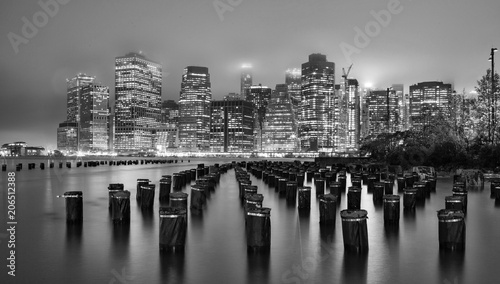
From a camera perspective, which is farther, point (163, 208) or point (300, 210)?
point (300, 210)

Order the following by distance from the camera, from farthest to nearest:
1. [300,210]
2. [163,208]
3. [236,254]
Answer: [300,210]
[163,208]
[236,254]

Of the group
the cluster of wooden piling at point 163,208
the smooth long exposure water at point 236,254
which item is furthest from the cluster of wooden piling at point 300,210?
the smooth long exposure water at point 236,254

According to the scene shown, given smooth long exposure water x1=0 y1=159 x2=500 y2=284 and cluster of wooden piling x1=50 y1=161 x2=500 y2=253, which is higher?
cluster of wooden piling x1=50 y1=161 x2=500 y2=253

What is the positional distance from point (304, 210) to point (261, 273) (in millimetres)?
8122

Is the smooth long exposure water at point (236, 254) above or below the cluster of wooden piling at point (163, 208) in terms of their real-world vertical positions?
below

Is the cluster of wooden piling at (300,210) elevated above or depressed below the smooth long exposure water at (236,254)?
above

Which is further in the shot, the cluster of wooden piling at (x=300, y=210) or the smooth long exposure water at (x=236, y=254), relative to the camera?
the cluster of wooden piling at (x=300, y=210)

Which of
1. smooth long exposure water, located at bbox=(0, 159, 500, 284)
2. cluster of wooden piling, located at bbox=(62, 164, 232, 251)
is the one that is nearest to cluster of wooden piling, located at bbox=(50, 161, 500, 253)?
cluster of wooden piling, located at bbox=(62, 164, 232, 251)

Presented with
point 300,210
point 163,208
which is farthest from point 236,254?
point 300,210

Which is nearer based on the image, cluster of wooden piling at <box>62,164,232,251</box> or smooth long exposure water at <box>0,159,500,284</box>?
smooth long exposure water at <box>0,159,500,284</box>

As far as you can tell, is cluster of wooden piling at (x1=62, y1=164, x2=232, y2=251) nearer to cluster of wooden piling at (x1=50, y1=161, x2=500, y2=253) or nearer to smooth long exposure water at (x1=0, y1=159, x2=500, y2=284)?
cluster of wooden piling at (x1=50, y1=161, x2=500, y2=253)

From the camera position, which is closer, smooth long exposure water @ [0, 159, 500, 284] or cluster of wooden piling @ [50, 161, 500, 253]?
smooth long exposure water @ [0, 159, 500, 284]

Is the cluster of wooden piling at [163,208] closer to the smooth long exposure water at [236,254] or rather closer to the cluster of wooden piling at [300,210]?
the cluster of wooden piling at [300,210]

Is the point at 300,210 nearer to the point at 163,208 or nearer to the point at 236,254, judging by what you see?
the point at 236,254
